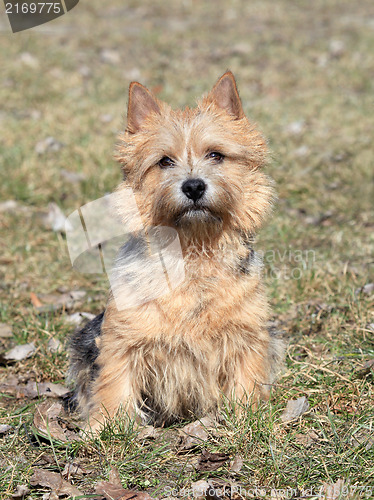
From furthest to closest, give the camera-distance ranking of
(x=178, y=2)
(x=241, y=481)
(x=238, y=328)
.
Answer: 1. (x=178, y=2)
2. (x=238, y=328)
3. (x=241, y=481)

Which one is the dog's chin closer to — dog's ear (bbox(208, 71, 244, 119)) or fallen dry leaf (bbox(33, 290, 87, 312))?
dog's ear (bbox(208, 71, 244, 119))

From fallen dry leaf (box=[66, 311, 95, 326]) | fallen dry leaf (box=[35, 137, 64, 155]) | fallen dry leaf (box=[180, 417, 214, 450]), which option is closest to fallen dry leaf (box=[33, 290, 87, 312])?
fallen dry leaf (box=[66, 311, 95, 326])

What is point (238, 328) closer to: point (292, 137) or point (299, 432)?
point (299, 432)

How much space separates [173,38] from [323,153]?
184 inches

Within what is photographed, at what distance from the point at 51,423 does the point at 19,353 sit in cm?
92

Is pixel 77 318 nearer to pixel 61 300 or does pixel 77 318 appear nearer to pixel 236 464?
pixel 61 300

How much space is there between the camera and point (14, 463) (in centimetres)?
290

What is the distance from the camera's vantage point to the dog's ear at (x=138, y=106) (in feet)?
10.8

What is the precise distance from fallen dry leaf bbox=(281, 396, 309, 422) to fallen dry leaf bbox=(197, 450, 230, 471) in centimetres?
46

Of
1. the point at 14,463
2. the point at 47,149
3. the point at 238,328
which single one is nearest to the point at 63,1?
the point at 47,149

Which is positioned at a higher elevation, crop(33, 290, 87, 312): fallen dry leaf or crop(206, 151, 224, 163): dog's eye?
crop(206, 151, 224, 163): dog's eye

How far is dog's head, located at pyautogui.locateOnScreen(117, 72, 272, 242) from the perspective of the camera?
10.0 ft

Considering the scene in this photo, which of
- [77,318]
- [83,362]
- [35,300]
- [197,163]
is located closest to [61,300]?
[35,300]

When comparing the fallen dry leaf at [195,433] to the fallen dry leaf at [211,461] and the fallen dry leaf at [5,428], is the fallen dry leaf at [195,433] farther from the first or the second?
the fallen dry leaf at [5,428]
